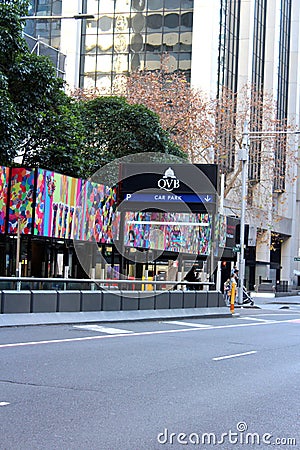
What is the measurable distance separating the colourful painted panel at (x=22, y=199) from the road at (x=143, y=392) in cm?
1073

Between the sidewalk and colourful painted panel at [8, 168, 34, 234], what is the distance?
6556 mm

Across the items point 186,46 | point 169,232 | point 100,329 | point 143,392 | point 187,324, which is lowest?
point 187,324

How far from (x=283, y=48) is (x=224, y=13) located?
1774cm

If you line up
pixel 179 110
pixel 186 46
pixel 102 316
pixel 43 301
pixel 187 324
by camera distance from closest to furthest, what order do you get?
pixel 43 301 < pixel 102 316 < pixel 187 324 < pixel 179 110 < pixel 186 46

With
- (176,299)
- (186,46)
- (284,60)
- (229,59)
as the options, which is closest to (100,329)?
(176,299)

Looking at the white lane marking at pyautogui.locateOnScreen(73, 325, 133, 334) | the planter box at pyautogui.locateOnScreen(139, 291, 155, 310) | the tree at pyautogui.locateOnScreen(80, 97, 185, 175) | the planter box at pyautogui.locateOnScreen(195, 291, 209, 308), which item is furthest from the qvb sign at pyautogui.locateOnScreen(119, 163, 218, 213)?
the white lane marking at pyautogui.locateOnScreen(73, 325, 133, 334)

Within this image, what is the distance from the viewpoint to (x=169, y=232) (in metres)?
33.6

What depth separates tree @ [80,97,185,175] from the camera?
35.9m

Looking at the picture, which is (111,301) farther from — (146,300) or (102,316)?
(146,300)

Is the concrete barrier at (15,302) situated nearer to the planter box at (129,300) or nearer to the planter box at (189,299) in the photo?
→ the planter box at (129,300)

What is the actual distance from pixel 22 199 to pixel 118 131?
9.94m

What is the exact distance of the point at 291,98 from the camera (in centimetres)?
7812

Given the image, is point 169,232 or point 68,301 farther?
point 169,232

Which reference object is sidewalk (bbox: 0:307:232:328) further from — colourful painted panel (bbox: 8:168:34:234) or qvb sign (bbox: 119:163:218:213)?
colourful painted panel (bbox: 8:168:34:234)
